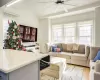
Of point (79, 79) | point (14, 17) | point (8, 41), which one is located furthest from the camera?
point (14, 17)

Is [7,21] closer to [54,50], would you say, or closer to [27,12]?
[27,12]

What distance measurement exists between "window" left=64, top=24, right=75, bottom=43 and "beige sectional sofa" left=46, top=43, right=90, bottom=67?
2.14 feet

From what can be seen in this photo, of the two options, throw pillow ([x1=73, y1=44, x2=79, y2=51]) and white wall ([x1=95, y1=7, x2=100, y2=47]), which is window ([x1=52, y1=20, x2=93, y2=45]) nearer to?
throw pillow ([x1=73, y1=44, x2=79, y2=51])

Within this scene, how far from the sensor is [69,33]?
577 cm

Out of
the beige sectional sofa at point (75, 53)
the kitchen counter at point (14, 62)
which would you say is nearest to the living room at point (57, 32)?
the beige sectional sofa at point (75, 53)

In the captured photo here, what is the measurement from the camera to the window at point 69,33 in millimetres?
5588

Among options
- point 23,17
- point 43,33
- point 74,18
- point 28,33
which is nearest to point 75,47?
point 74,18

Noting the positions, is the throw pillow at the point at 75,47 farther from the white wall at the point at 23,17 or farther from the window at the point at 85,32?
the white wall at the point at 23,17

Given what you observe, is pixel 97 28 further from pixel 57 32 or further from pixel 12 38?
pixel 12 38

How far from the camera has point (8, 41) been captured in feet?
12.9

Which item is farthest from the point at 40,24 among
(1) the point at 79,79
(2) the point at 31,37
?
(1) the point at 79,79

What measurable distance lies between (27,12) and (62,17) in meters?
2.37

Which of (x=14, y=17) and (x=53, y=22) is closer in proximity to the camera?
(x=14, y=17)

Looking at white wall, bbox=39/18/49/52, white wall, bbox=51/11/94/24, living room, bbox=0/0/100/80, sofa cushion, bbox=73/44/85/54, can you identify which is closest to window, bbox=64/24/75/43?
living room, bbox=0/0/100/80
